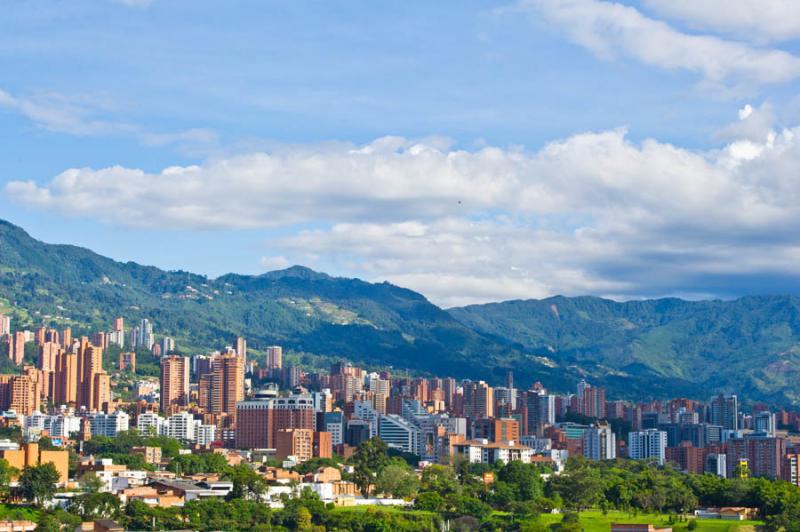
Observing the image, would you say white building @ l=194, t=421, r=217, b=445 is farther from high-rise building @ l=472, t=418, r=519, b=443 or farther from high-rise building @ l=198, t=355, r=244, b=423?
high-rise building @ l=472, t=418, r=519, b=443

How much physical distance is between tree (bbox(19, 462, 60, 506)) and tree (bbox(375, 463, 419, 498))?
16797mm

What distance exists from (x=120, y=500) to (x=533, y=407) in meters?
77.5

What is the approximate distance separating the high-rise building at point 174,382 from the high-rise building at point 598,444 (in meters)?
34.1

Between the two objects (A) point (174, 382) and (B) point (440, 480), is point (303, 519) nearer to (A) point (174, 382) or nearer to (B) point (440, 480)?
(B) point (440, 480)

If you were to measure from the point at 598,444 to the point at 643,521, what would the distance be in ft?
164

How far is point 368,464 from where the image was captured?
71.5 metres

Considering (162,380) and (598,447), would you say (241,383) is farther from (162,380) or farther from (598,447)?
(598,447)

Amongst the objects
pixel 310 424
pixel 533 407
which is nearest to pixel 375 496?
pixel 310 424

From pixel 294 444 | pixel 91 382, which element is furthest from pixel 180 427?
pixel 91 382

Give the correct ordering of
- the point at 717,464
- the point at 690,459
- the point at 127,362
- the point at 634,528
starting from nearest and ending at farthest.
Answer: the point at 634,528 < the point at 717,464 < the point at 690,459 < the point at 127,362

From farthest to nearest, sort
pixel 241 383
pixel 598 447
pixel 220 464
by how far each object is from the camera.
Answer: pixel 241 383, pixel 598 447, pixel 220 464

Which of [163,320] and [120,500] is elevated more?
[163,320]

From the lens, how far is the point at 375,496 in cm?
6588

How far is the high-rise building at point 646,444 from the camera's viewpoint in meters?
107
